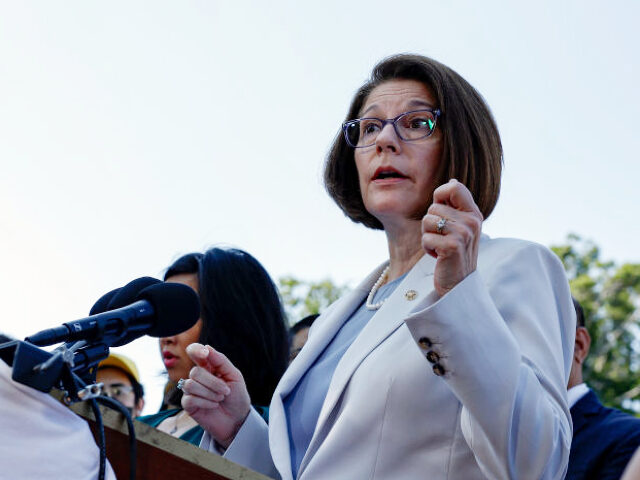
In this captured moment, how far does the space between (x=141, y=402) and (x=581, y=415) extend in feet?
11.8

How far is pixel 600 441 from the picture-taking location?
4.45 m

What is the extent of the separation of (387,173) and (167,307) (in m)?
0.93

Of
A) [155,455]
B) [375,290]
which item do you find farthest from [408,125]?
[155,455]

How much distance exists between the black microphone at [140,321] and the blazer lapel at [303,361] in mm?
510

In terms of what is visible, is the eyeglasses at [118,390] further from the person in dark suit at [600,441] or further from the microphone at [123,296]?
the microphone at [123,296]

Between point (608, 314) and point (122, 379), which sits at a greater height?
point (122, 379)

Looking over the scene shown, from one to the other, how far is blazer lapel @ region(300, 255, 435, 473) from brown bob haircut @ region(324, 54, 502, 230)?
0.32 metres

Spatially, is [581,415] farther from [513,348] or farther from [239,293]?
[513,348]

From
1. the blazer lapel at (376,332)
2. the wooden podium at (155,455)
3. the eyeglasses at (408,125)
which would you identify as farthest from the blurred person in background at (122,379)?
the wooden podium at (155,455)

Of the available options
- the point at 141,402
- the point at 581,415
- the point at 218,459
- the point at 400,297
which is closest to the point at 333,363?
the point at 400,297

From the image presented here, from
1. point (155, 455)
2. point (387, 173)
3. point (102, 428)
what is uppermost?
point (387, 173)

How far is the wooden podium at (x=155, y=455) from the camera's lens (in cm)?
175

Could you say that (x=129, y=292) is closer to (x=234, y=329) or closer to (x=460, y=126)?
(x=460, y=126)

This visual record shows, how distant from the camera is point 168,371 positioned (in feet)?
13.2
